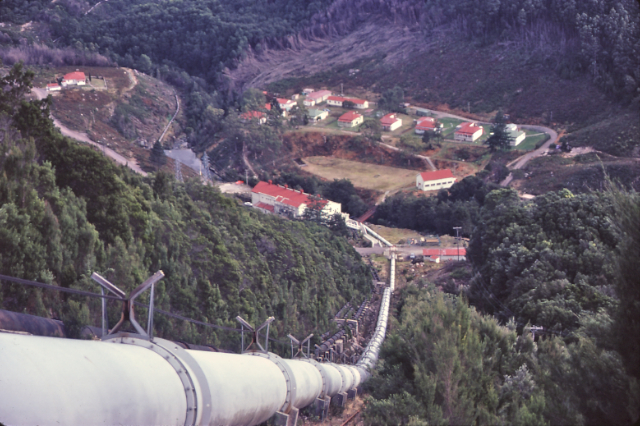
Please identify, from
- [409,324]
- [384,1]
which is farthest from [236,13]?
[409,324]

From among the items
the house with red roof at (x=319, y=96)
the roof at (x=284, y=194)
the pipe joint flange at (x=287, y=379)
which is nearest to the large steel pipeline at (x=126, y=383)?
the pipe joint flange at (x=287, y=379)

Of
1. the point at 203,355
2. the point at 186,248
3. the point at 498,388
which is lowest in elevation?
the point at 186,248

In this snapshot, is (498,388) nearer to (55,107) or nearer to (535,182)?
(535,182)

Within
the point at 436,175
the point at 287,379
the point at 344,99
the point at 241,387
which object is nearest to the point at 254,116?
the point at 344,99

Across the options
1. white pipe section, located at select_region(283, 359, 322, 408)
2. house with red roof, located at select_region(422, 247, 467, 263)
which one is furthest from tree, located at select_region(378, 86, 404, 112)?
white pipe section, located at select_region(283, 359, 322, 408)

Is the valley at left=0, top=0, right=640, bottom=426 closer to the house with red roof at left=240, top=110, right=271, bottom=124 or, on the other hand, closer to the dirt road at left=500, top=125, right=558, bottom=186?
the dirt road at left=500, top=125, right=558, bottom=186

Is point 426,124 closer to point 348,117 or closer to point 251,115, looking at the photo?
point 348,117
